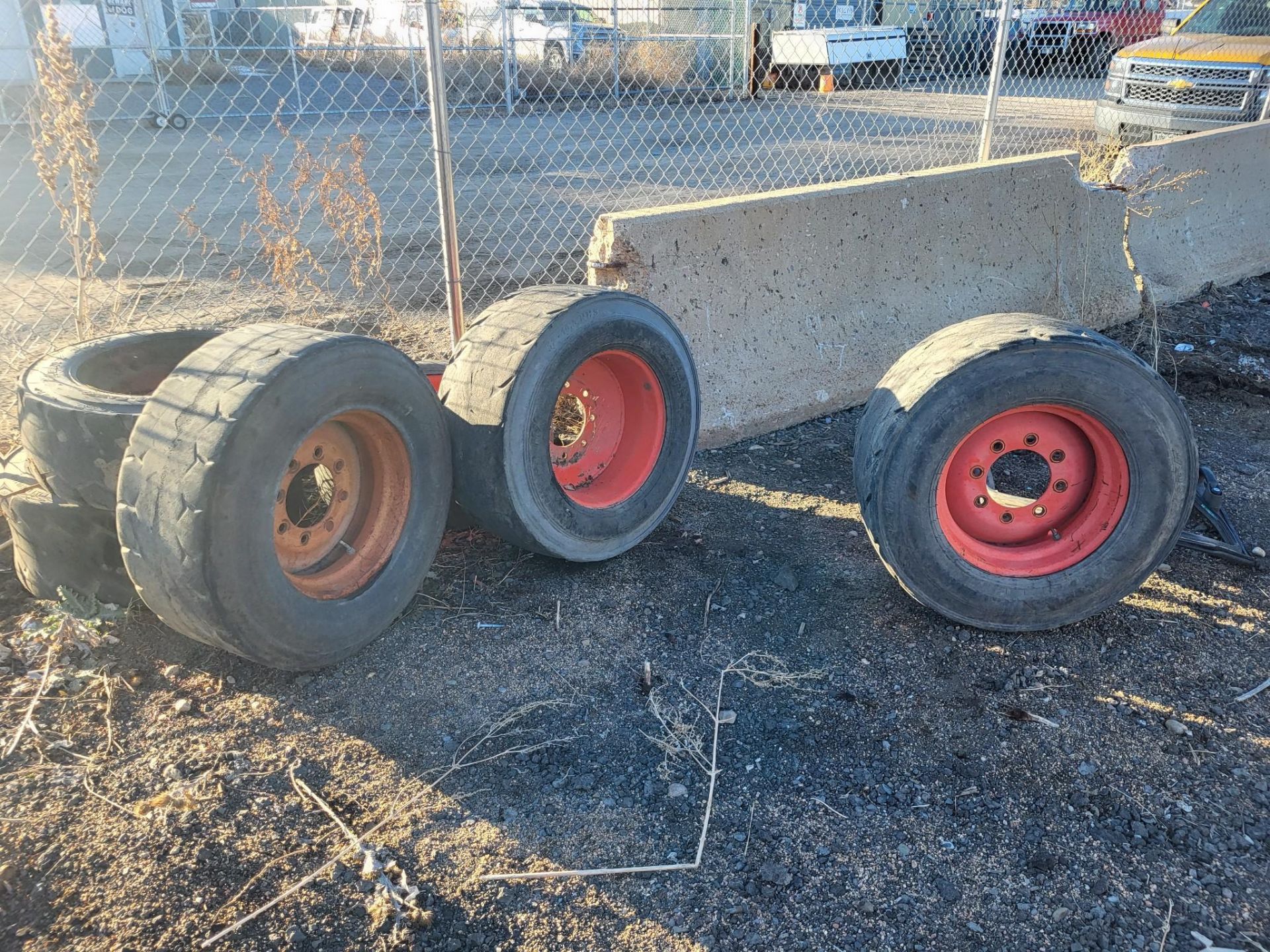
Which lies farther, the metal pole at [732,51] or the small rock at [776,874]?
the metal pole at [732,51]

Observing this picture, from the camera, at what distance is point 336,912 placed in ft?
7.75

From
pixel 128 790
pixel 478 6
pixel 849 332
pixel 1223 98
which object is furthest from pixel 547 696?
pixel 478 6

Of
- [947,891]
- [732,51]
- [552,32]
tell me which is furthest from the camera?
[552,32]

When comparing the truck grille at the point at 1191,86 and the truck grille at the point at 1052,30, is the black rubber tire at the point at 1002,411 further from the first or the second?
the truck grille at the point at 1052,30

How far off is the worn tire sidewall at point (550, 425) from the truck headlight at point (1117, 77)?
981cm

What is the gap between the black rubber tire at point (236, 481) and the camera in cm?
269

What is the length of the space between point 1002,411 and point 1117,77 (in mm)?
10220

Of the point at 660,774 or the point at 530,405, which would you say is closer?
the point at 660,774

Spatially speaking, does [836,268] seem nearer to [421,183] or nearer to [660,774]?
[660,774]

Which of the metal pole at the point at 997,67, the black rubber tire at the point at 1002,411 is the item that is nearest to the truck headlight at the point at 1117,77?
the metal pole at the point at 997,67

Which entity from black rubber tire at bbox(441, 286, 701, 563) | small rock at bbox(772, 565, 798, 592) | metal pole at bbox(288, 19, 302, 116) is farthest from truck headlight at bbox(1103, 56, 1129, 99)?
small rock at bbox(772, 565, 798, 592)

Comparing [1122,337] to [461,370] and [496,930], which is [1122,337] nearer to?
[461,370]

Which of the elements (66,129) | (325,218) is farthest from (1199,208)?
(66,129)

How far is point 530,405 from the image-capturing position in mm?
3533
